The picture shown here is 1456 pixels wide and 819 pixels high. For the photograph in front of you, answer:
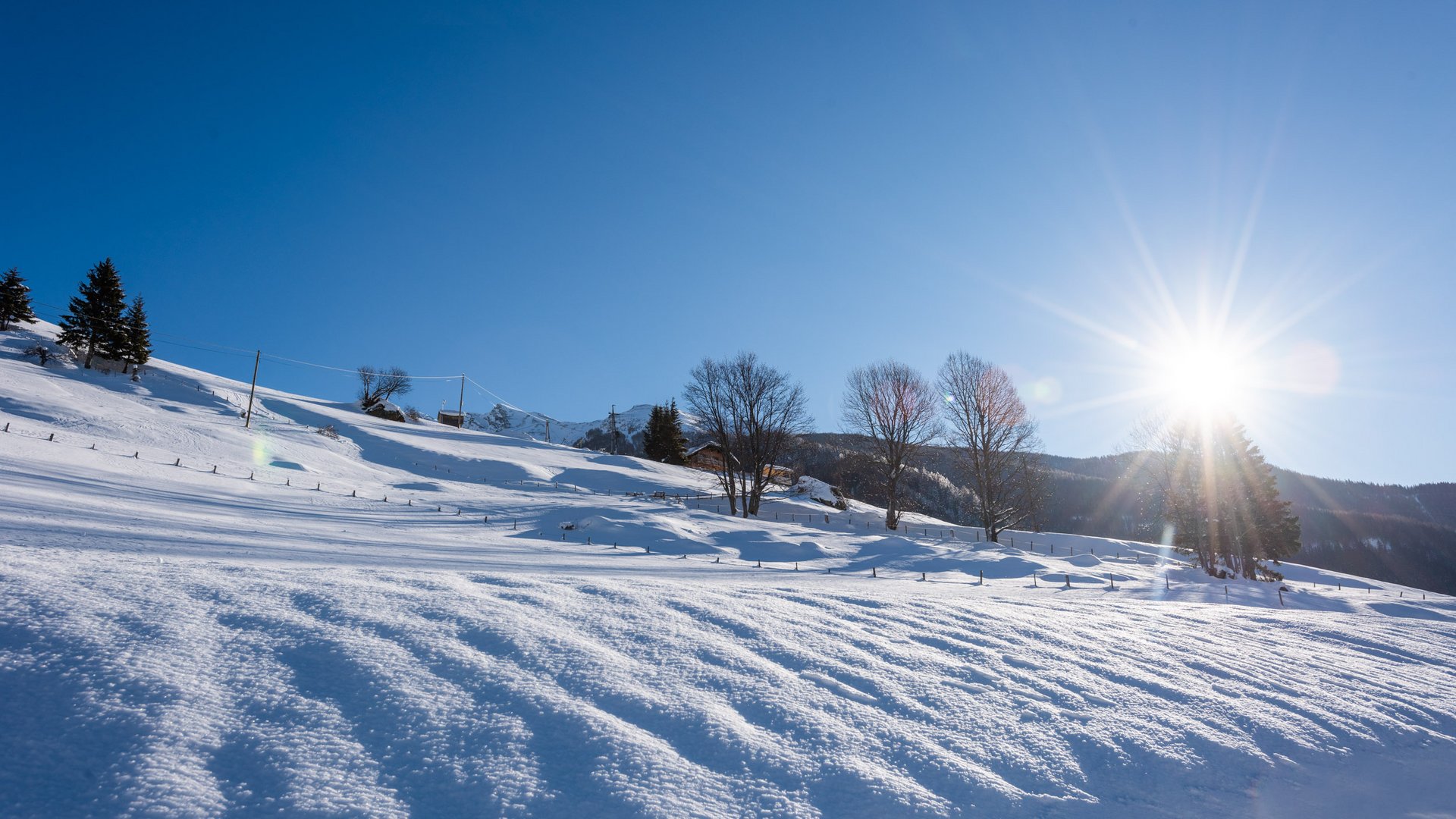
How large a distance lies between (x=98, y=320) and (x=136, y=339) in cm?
223

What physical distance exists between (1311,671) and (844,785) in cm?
552

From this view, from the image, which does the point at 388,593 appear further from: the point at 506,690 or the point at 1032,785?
Answer: the point at 1032,785

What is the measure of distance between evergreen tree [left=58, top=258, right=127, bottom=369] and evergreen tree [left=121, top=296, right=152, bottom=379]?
346 millimetres

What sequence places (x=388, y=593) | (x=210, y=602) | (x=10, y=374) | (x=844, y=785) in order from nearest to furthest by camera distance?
1. (x=844, y=785)
2. (x=210, y=602)
3. (x=388, y=593)
4. (x=10, y=374)

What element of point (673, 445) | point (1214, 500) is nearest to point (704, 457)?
point (673, 445)

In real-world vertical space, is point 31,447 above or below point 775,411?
below

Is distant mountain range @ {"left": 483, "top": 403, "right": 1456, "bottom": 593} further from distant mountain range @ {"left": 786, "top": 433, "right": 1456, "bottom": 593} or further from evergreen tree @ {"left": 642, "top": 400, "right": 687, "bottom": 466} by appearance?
evergreen tree @ {"left": 642, "top": 400, "right": 687, "bottom": 466}

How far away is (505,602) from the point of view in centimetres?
469

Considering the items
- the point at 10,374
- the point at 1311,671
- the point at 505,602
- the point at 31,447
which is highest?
the point at 10,374

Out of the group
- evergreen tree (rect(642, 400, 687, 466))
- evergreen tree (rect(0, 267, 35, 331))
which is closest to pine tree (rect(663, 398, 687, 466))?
evergreen tree (rect(642, 400, 687, 466))

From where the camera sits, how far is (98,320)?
4172 cm

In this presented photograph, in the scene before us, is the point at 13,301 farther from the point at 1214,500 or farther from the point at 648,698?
the point at 1214,500

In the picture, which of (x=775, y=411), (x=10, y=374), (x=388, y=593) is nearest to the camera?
(x=388, y=593)

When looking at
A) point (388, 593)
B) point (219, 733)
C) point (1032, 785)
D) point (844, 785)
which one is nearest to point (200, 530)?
point (388, 593)
